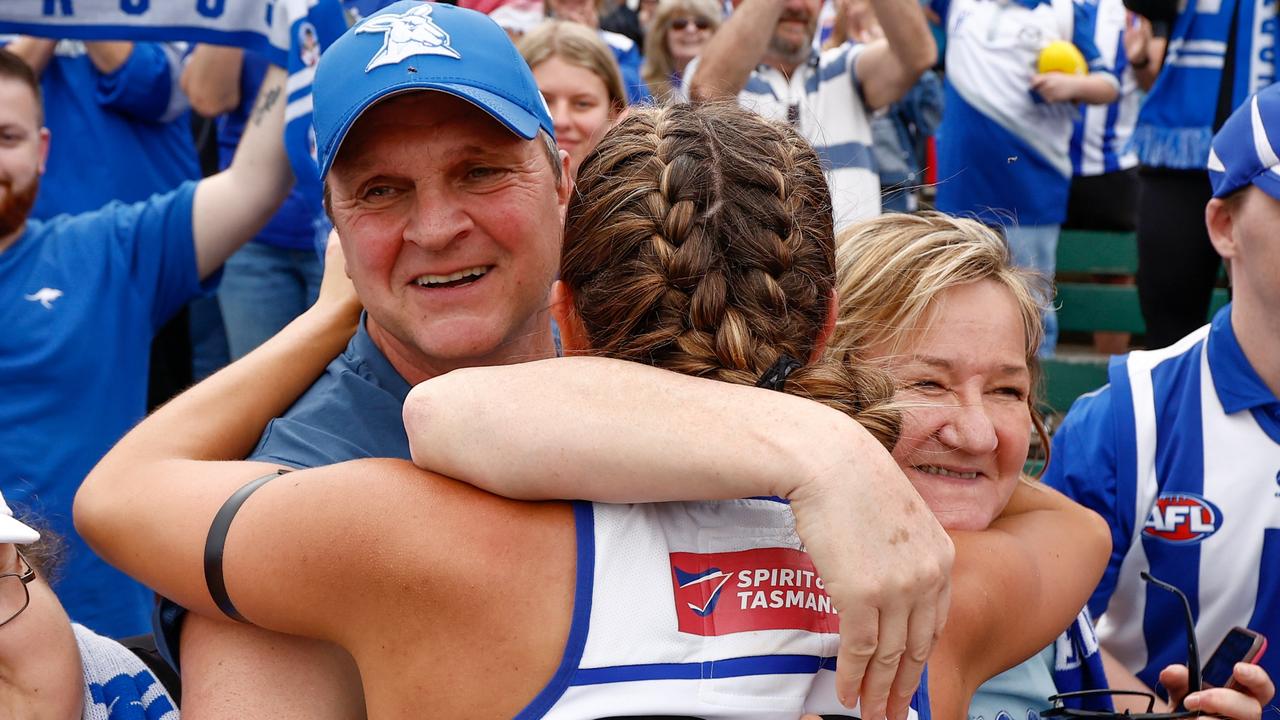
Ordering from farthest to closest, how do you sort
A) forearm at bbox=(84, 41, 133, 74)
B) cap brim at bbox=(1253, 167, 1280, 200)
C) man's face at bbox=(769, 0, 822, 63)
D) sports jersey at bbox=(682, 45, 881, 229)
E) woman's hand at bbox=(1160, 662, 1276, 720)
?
1. man's face at bbox=(769, 0, 822, 63)
2. sports jersey at bbox=(682, 45, 881, 229)
3. forearm at bbox=(84, 41, 133, 74)
4. cap brim at bbox=(1253, 167, 1280, 200)
5. woman's hand at bbox=(1160, 662, 1276, 720)

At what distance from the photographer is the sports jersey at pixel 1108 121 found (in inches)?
265

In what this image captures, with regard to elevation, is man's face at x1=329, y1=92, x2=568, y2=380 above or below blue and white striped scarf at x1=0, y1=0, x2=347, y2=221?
below

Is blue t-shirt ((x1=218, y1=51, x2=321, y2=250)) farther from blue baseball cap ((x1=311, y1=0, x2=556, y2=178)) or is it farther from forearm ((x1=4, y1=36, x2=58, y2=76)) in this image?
blue baseball cap ((x1=311, y1=0, x2=556, y2=178))

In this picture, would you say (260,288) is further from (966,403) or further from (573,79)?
(966,403)

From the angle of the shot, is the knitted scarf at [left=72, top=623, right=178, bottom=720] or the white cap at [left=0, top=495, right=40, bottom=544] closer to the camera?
the white cap at [left=0, top=495, right=40, bottom=544]

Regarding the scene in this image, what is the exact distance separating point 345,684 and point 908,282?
1.10 metres

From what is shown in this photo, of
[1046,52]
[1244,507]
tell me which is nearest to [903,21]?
[1046,52]

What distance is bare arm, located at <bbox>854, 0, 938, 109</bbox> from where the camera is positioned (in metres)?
4.62

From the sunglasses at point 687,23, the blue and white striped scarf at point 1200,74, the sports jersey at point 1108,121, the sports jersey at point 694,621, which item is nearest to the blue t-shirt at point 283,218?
the sunglasses at point 687,23

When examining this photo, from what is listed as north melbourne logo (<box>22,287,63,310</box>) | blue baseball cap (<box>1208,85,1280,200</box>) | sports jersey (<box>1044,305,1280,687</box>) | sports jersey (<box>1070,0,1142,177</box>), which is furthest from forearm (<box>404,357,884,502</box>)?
sports jersey (<box>1070,0,1142,177</box>)

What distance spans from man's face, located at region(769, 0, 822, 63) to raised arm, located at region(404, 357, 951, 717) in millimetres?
3931

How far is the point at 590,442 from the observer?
142 cm

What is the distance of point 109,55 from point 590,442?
12.6 ft

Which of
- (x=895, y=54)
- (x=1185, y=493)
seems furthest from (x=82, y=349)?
(x=895, y=54)
